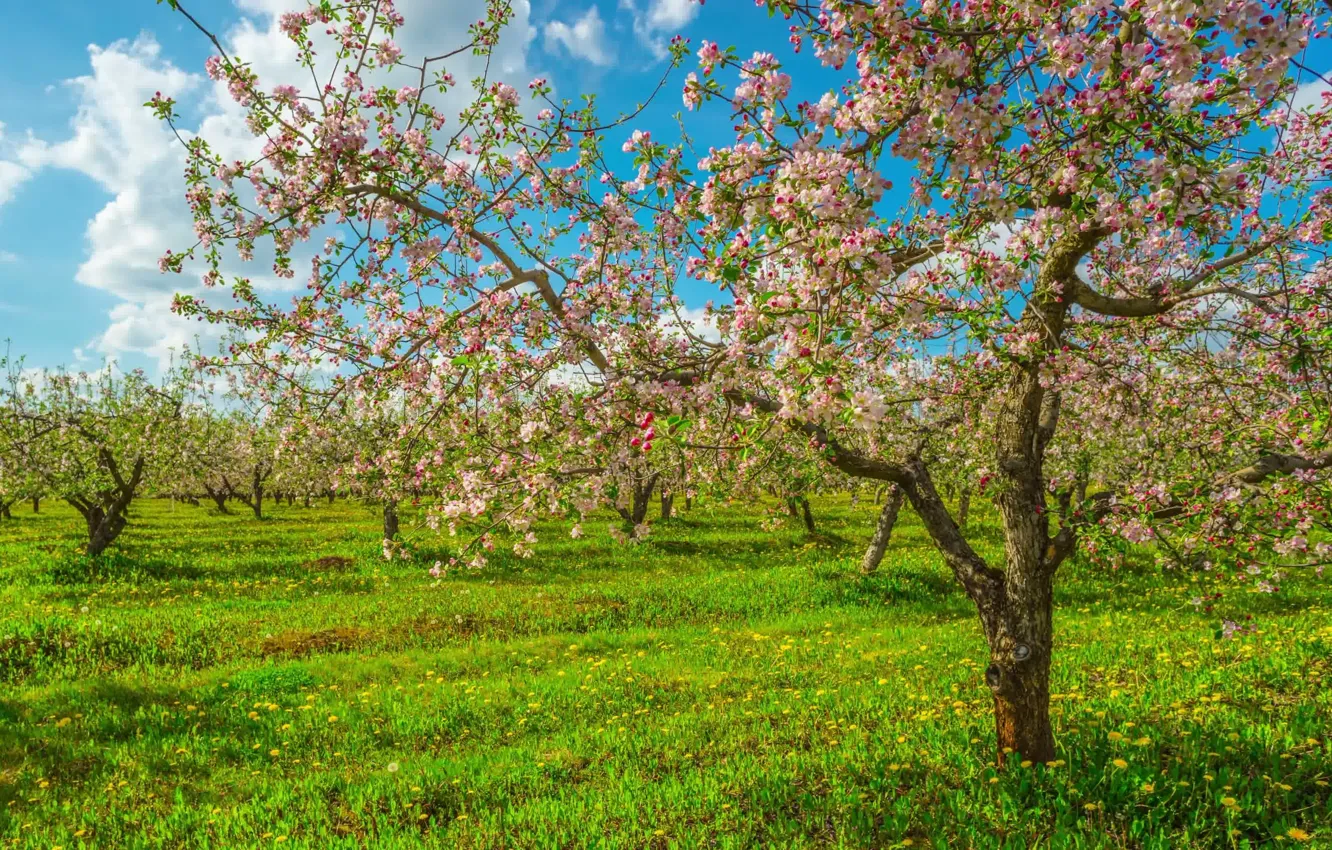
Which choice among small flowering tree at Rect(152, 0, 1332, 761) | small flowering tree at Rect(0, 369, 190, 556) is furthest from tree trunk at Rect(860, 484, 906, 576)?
small flowering tree at Rect(0, 369, 190, 556)

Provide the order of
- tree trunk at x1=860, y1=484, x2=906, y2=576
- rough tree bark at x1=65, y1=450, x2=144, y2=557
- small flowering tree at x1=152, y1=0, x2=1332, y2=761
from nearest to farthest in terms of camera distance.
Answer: small flowering tree at x1=152, y1=0, x2=1332, y2=761 < tree trunk at x1=860, y1=484, x2=906, y2=576 < rough tree bark at x1=65, y1=450, x2=144, y2=557

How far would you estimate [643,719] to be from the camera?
334 inches

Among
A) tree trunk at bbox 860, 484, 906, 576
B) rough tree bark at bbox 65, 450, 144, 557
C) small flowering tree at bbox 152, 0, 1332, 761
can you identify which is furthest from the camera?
rough tree bark at bbox 65, 450, 144, 557

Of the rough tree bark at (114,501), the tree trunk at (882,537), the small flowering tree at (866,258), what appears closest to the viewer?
the small flowering tree at (866,258)

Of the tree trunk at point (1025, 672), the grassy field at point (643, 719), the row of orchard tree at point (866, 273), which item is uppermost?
the row of orchard tree at point (866, 273)

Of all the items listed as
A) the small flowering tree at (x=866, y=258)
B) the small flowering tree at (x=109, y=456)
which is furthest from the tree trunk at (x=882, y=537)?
the small flowering tree at (x=109, y=456)

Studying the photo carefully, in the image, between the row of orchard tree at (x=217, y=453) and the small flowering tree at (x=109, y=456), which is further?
the small flowering tree at (x=109, y=456)

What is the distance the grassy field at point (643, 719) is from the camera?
18.2 feet

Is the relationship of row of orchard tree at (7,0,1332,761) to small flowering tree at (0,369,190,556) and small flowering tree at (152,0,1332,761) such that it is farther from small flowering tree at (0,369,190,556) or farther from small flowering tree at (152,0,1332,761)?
small flowering tree at (0,369,190,556)

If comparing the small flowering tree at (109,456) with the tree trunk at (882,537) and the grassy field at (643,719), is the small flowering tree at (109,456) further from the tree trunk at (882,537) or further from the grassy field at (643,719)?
the tree trunk at (882,537)

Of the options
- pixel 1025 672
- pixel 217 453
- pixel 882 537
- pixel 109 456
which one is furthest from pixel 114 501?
pixel 1025 672

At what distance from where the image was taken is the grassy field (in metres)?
5.55

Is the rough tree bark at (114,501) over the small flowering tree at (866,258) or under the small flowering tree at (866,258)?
under

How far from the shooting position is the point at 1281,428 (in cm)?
688
